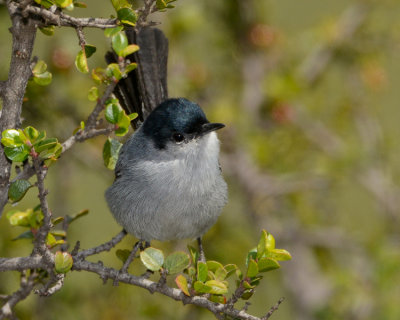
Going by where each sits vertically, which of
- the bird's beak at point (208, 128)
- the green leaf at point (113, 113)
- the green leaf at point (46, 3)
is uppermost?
the green leaf at point (46, 3)

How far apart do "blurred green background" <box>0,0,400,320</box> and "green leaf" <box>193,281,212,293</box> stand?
4.74 ft

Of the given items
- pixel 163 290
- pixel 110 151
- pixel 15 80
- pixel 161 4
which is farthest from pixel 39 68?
pixel 163 290

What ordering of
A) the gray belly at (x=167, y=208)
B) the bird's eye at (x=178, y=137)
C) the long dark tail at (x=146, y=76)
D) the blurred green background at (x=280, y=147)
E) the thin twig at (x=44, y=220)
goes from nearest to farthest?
the thin twig at (x=44, y=220), the gray belly at (x=167, y=208), the bird's eye at (x=178, y=137), the long dark tail at (x=146, y=76), the blurred green background at (x=280, y=147)

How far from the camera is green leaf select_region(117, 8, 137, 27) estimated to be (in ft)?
6.61

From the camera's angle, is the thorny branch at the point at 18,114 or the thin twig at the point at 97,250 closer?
the thorny branch at the point at 18,114

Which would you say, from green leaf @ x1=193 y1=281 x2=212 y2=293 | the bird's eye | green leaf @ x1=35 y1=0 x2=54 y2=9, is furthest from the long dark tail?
green leaf @ x1=193 y1=281 x2=212 y2=293

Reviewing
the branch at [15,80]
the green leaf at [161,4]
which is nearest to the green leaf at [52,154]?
the branch at [15,80]

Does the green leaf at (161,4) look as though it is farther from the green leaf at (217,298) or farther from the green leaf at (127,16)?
the green leaf at (217,298)

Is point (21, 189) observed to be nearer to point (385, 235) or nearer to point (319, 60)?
point (385, 235)

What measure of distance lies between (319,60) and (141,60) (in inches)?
84.1

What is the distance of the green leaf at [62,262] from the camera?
2.05 metres

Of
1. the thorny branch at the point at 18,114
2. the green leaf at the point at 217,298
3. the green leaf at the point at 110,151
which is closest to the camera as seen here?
the thorny branch at the point at 18,114

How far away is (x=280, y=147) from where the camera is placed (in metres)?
4.24

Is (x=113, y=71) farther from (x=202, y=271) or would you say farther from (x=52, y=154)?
(x=202, y=271)
